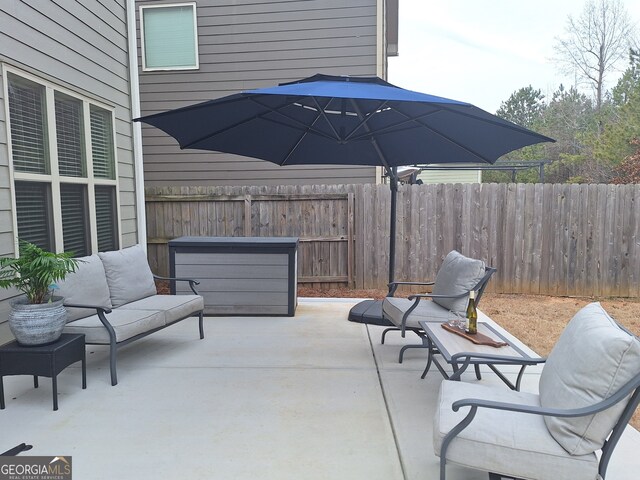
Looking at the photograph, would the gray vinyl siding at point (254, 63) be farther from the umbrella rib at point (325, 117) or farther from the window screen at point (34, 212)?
the window screen at point (34, 212)

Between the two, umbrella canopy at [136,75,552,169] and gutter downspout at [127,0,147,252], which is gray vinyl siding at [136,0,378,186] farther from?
umbrella canopy at [136,75,552,169]

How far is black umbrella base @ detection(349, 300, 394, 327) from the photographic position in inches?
193

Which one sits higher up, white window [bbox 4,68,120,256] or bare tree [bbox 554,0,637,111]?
bare tree [bbox 554,0,637,111]

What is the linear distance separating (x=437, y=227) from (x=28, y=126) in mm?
5205

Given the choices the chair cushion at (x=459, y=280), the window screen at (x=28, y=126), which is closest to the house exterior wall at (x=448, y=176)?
the chair cushion at (x=459, y=280)

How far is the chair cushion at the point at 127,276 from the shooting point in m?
4.04

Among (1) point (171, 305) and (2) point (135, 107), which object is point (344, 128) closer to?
(1) point (171, 305)

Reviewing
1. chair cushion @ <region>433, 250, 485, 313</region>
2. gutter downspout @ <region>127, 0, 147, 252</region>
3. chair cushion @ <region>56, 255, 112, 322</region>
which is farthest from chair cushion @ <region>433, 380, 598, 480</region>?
gutter downspout @ <region>127, 0, 147, 252</region>

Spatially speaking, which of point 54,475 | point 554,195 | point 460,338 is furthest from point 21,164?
point 554,195

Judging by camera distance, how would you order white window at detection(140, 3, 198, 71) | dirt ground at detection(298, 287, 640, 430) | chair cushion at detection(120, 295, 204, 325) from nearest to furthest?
chair cushion at detection(120, 295, 204, 325), dirt ground at detection(298, 287, 640, 430), white window at detection(140, 3, 198, 71)

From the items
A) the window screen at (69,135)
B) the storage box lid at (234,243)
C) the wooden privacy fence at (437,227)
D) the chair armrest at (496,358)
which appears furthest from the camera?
the wooden privacy fence at (437,227)

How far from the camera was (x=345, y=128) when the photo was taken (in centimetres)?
459

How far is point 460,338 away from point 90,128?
418 centimetres

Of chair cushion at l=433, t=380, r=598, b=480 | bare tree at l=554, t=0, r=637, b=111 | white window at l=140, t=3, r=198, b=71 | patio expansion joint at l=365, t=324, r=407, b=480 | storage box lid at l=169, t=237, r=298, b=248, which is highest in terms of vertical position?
bare tree at l=554, t=0, r=637, b=111
